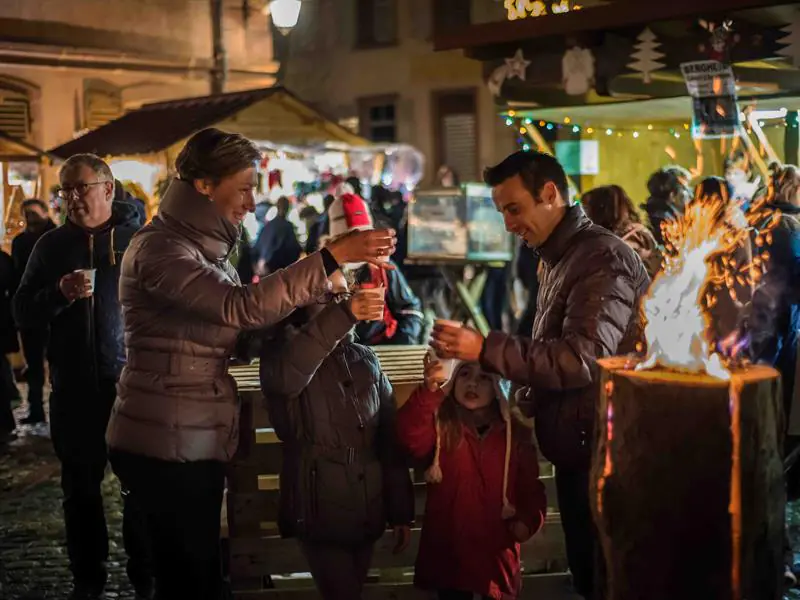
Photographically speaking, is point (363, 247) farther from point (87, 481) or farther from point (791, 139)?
point (791, 139)

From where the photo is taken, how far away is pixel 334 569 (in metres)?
4.71

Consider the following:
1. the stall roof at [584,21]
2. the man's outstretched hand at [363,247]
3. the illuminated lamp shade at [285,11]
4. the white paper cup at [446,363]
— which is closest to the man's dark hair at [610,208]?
the stall roof at [584,21]

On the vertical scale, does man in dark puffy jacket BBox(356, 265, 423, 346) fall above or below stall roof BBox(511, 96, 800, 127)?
below

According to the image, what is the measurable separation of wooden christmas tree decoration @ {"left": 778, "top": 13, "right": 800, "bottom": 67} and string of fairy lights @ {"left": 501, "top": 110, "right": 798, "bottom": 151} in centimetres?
291

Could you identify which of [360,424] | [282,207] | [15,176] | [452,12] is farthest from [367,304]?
[452,12]

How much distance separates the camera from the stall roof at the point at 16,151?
658 inches

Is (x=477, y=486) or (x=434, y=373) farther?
(x=477, y=486)

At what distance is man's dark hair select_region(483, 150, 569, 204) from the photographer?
4359 millimetres

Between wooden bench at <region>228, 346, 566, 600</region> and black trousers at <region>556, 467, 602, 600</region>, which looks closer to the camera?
black trousers at <region>556, 467, 602, 600</region>

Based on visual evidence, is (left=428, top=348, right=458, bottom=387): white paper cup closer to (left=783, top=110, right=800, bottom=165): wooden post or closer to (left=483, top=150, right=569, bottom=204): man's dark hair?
(left=483, top=150, right=569, bottom=204): man's dark hair

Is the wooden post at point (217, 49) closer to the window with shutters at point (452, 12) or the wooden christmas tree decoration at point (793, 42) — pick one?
the window with shutters at point (452, 12)

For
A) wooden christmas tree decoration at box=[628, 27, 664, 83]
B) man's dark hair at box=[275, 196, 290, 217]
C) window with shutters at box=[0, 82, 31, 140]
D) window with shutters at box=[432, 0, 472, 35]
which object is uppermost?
window with shutters at box=[432, 0, 472, 35]

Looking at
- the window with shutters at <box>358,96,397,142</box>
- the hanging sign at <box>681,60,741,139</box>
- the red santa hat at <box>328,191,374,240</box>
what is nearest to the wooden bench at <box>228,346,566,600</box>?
the red santa hat at <box>328,191,374,240</box>

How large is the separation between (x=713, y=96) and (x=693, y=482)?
6772mm
